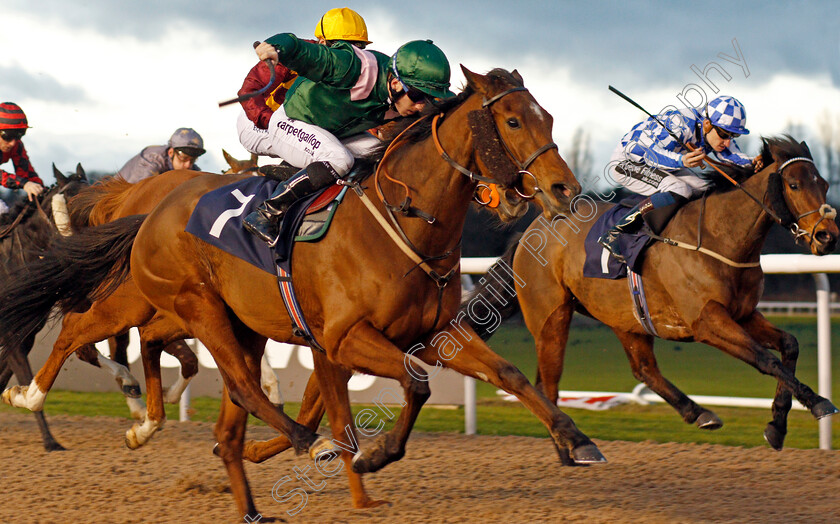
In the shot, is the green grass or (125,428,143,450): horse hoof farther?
the green grass

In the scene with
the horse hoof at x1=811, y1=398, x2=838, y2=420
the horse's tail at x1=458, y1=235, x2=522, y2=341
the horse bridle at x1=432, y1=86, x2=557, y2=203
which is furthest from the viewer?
the horse's tail at x1=458, y1=235, x2=522, y2=341

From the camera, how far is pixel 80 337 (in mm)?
5020

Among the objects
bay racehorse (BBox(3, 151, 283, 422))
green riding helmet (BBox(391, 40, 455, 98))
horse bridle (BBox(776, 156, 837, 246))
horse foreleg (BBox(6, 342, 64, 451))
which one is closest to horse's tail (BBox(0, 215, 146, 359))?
bay racehorse (BBox(3, 151, 283, 422))

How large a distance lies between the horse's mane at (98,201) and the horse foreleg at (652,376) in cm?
315

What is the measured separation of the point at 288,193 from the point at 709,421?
268cm

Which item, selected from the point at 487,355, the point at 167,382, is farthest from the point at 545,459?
the point at 167,382

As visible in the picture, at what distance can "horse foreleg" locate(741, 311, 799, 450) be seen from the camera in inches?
181

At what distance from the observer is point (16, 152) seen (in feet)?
20.9

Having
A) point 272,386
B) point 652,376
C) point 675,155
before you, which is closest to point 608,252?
point 675,155

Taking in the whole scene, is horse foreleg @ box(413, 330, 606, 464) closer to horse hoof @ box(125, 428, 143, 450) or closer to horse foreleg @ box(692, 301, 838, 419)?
horse foreleg @ box(692, 301, 838, 419)

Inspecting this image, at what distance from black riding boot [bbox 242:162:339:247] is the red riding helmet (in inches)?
134

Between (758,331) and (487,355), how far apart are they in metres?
2.39

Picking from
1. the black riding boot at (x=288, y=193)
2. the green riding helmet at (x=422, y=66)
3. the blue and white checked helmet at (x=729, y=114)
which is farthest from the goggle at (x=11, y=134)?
the blue and white checked helmet at (x=729, y=114)

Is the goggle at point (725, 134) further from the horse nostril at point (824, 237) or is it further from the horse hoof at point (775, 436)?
the horse hoof at point (775, 436)
